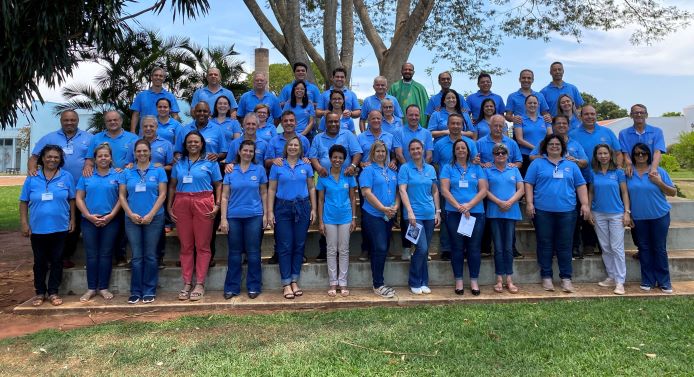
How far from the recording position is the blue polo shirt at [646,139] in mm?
5992

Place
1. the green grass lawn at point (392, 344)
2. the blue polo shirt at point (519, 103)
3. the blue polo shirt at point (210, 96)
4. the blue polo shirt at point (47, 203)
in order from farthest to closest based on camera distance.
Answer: the blue polo shirt at point (519, 103) < the blue polo shirt at point (210, 96) < the blue polo shirt at point (47, 203) < the green grass lawn at point (392, 344)

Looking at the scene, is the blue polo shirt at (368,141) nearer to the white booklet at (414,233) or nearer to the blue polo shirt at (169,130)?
the white booklet at (414,233)

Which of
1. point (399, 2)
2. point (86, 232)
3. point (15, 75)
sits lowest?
point (86, 232)

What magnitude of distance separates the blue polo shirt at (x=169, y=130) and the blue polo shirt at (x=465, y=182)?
3433 millimetres

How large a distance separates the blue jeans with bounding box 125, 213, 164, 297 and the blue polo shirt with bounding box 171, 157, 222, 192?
460mm

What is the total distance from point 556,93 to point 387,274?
3.71 m

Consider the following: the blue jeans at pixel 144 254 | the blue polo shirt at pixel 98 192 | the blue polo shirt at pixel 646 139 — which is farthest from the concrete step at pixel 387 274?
the blue polo shirt at pixel 646 139

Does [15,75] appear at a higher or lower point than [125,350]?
higher

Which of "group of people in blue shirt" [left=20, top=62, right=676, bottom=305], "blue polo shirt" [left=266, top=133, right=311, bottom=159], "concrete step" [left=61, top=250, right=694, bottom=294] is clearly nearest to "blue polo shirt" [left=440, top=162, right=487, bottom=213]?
"group of people in blue shirt" [left=20, top=62, right=676, bottom=305]

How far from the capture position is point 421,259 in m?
5.54

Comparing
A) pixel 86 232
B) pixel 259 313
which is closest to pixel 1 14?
pixel 86 232

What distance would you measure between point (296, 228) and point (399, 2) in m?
7.25

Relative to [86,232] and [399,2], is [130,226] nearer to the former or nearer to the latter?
[86,232]

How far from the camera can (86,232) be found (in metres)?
5.34
